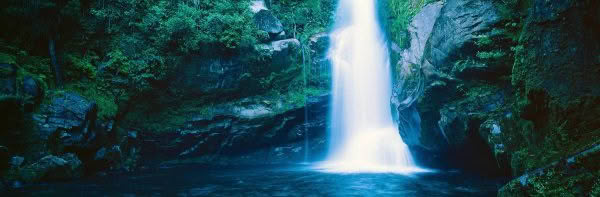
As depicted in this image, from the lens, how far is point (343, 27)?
19094 millimetres

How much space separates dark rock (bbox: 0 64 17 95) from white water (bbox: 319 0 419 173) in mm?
10742

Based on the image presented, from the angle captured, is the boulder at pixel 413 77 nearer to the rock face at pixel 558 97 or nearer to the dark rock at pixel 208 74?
the rock face at pixel 558 97

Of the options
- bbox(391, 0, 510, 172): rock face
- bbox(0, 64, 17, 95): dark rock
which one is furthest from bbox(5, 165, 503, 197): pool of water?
bbox(0, 64, 17, 95): dark rock

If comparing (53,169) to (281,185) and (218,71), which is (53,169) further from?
(218,71)

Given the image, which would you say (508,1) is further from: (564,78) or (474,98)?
(564,78)

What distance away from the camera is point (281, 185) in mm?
9094

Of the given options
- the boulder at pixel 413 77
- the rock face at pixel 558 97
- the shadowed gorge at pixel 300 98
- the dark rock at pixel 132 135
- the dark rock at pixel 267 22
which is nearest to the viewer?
the rock face at pixel 558 97

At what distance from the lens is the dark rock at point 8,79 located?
968 centimetres

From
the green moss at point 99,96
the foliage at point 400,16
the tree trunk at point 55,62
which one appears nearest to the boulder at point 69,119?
the green moss at point 99,96

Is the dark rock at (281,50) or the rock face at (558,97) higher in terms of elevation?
the dark rock at (281,50)

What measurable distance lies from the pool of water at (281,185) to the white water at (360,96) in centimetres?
400

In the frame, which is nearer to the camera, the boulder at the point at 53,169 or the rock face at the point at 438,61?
the rock face at the point at 438,61

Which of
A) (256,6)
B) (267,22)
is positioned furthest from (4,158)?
(256,6)

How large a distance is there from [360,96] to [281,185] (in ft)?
26.9
